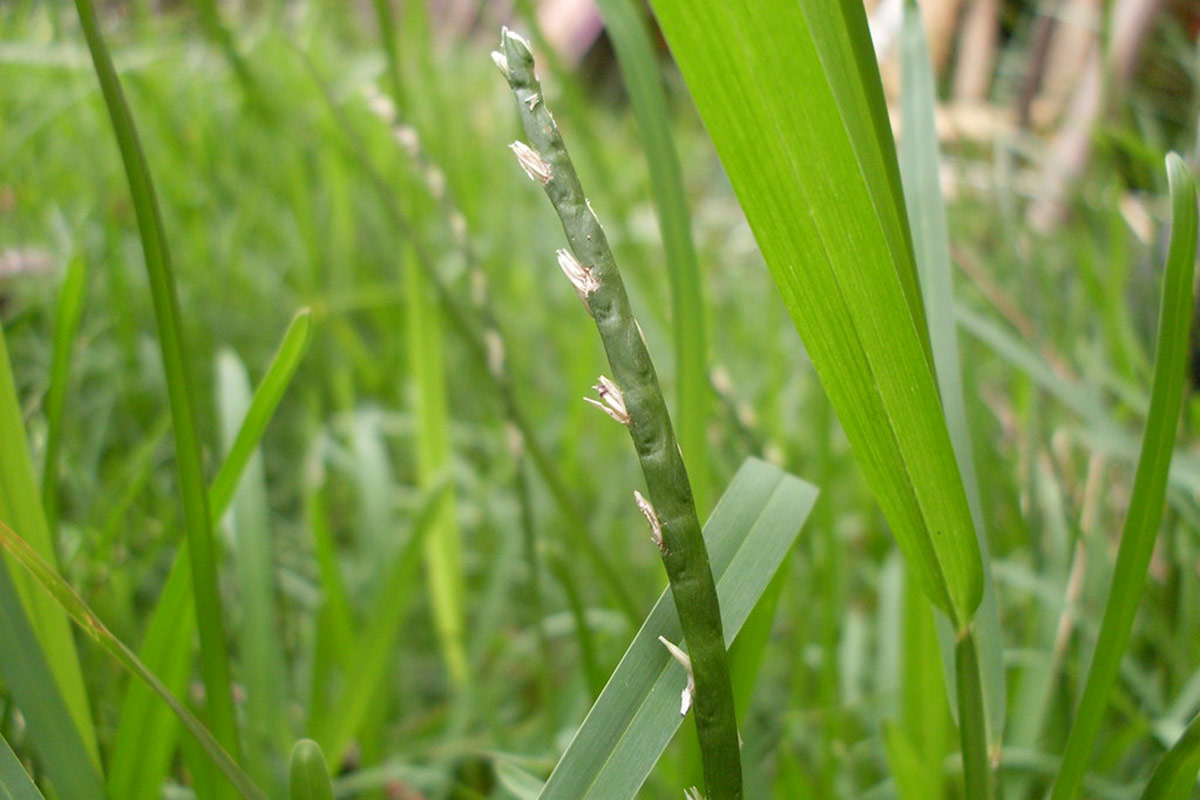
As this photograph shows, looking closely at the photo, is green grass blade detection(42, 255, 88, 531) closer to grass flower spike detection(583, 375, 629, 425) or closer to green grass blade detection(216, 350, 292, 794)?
green grass blade detection(216, 350, 292, 794)

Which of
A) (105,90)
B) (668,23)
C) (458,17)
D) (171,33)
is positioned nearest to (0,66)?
(171,33)

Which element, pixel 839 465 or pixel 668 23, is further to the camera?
Answer: pixel 839 465

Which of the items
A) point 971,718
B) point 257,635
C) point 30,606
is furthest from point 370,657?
point 971,718

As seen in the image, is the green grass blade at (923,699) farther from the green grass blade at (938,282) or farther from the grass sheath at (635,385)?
the grass sheath at (635,385)

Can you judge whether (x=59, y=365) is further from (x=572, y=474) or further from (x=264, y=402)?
(x=572, y=474)

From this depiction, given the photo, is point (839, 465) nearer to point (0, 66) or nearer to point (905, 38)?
point (905, 38)

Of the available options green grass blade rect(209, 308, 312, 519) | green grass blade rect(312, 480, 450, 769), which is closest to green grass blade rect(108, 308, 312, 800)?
green grass blade rect(209, 308, 312, 519)
